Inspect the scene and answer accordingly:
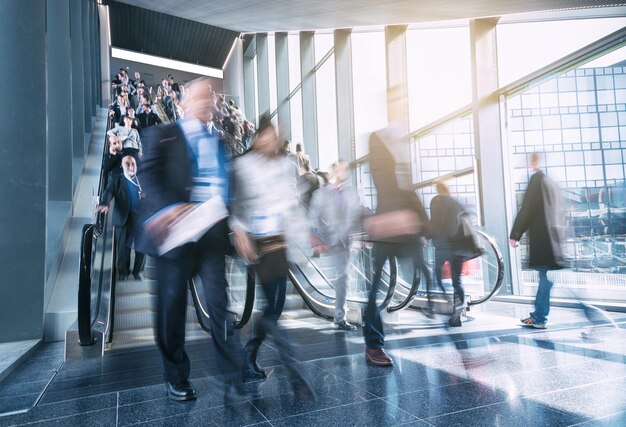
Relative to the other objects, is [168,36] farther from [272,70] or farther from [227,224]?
[227,224]

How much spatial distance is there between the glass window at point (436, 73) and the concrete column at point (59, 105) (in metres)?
6.34

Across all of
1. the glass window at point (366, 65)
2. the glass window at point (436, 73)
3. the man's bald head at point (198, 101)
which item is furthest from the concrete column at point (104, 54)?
the man's bald head at point (198, 101)

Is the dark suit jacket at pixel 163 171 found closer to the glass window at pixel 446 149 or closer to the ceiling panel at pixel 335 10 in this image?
the ceiling panel at pixel 335 10

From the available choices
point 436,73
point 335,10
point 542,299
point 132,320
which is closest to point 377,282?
point 542,299

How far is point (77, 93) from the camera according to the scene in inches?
387

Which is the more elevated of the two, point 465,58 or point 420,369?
point 465,58

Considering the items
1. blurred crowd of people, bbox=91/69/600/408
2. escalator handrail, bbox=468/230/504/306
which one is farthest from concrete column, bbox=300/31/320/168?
blurred crowd of people, bbox=91/69/600/408

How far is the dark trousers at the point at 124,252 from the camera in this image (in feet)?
17.8

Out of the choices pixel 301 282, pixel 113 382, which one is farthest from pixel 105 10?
pixel 113 382

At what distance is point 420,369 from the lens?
10.2 feet

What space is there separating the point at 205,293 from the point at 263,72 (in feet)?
52.2

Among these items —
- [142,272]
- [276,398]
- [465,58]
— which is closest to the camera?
[276,398]

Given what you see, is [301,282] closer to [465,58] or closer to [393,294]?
[393,294]

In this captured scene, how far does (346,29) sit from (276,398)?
9.95 m
